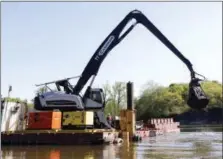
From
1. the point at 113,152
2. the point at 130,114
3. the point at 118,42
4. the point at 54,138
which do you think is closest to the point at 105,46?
the point at 118,42

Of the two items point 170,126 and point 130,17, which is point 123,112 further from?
point 170,126

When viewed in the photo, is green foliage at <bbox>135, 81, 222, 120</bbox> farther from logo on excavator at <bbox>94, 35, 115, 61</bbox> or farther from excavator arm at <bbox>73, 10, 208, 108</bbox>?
logo on excavator at <bbox>94, 35, 115, 61</bbox>

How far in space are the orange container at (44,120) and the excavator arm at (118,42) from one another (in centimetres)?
318

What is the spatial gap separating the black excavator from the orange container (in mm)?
978

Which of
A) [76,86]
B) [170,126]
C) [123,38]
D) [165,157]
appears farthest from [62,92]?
[170,126]

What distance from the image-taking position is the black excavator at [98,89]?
25.7 m

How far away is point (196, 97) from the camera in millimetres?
27516

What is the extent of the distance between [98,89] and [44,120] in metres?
4.45

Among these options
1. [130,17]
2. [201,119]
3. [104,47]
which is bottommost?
[201,119]

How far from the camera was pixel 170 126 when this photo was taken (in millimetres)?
47812

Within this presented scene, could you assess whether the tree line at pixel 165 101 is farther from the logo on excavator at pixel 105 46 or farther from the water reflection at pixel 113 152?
the water reflection at pixel 113 152

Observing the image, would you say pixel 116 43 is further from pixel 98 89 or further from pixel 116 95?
pixel 116 95

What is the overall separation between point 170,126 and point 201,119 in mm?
38112

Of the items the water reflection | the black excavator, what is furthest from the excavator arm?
the water reflection
